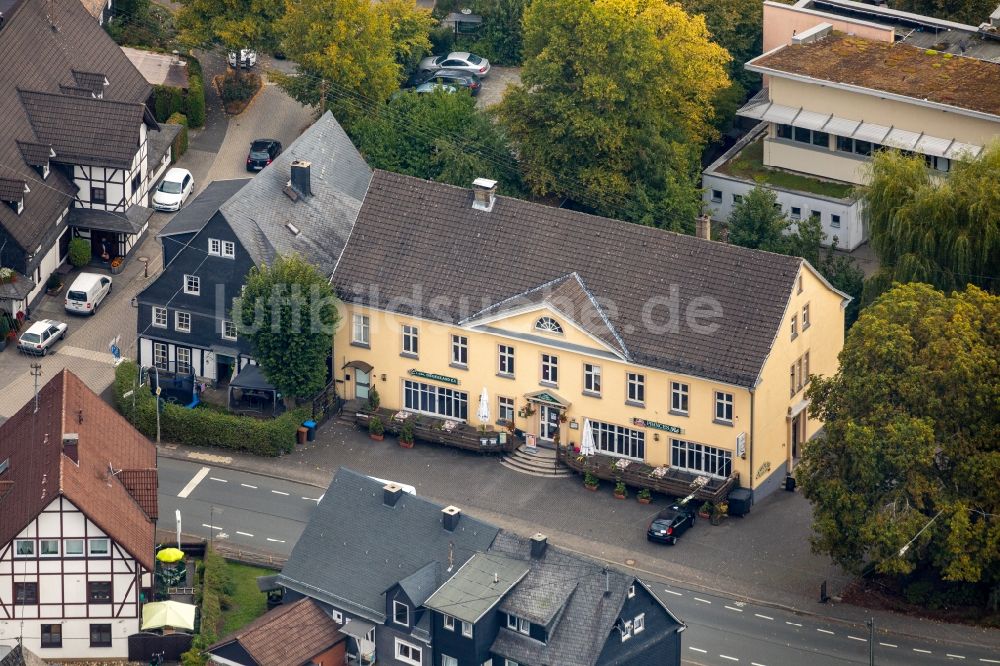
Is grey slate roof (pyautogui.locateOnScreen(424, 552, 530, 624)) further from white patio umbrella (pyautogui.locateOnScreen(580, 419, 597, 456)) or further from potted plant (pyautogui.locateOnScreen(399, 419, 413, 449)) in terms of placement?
potted plant (pyautogui.locateOnScreen(399, 419, 413, 449))

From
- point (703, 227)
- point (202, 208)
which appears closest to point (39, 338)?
point (202, 208)

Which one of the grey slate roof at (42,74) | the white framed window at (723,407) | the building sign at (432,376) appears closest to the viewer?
the white framed window at (723,407)

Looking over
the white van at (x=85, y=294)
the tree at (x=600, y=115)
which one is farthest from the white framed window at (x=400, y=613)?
the tree at (x=600, y=115)

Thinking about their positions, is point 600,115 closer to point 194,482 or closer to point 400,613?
point 194,482

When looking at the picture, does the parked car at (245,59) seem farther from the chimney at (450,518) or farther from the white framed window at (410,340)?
the chimney at (450,518)

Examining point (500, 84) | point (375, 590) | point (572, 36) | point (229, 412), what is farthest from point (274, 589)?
point (500, 84)

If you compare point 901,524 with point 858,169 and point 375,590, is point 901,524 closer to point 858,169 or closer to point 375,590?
point 375,590
